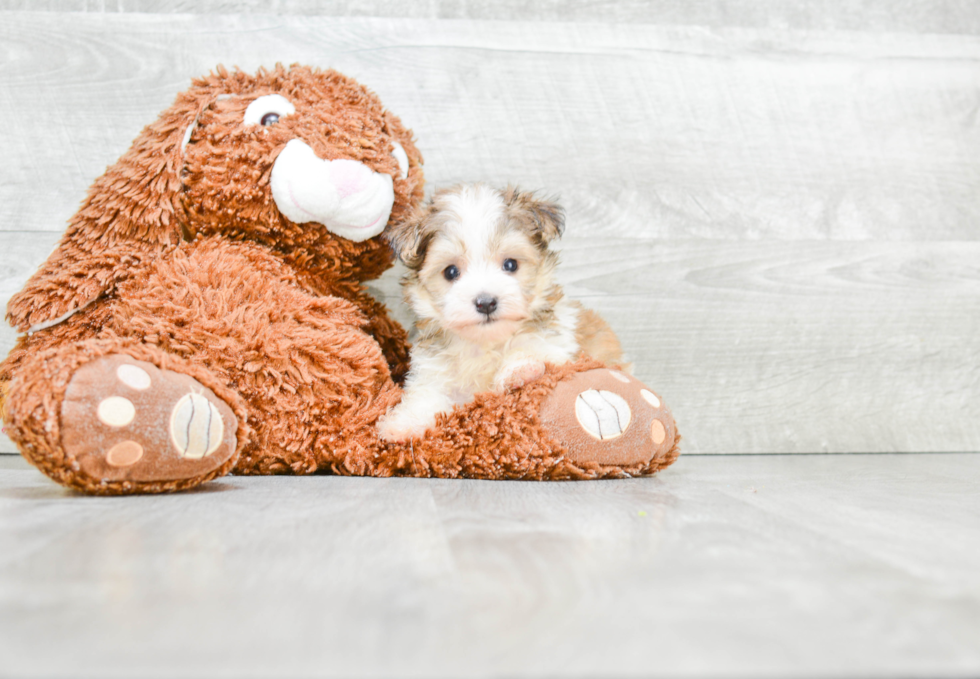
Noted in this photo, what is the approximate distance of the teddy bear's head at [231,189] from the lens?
1.50m

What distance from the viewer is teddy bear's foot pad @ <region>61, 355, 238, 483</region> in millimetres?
1052

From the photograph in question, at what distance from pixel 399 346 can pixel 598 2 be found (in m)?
1.12

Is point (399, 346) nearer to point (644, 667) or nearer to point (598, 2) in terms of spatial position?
point (598, 2)

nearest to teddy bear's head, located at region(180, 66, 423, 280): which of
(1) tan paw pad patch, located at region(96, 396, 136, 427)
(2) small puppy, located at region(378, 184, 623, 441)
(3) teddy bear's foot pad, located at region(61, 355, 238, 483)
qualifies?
(2) small puppy, located at region(378, 184, 623, 441)

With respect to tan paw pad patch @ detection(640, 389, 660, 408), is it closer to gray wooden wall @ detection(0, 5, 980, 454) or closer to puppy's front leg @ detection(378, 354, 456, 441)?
puppy's front leg @ detection(378, 354, 456, 441)

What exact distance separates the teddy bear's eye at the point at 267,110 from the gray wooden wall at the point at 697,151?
42 centimetres

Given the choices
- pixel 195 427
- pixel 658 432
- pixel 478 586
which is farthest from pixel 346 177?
pixel 478 586

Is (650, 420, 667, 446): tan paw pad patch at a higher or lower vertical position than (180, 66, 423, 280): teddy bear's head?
lower

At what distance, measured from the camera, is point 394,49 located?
6.42 ft

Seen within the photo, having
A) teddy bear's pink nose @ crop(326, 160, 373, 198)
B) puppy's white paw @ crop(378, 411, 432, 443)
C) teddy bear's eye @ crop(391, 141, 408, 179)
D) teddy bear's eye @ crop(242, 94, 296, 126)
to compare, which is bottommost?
puppy's white paw @ crop(378, 411, 432, 443)

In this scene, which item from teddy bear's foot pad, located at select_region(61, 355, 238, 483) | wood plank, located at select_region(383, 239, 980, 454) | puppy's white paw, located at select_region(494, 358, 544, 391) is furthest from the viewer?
wood plank, located at select_region(383, 239, 980, 454)

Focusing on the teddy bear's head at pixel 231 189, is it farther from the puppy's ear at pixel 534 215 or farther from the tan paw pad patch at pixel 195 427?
the tan paw pad patch at pixel 195 427

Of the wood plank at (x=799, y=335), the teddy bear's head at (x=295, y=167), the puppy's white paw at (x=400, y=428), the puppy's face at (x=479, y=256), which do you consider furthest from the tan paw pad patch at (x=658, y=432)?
the teddy bear's head at (x=295, y=167)

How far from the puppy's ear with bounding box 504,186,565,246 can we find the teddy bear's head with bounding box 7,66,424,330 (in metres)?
0.27
